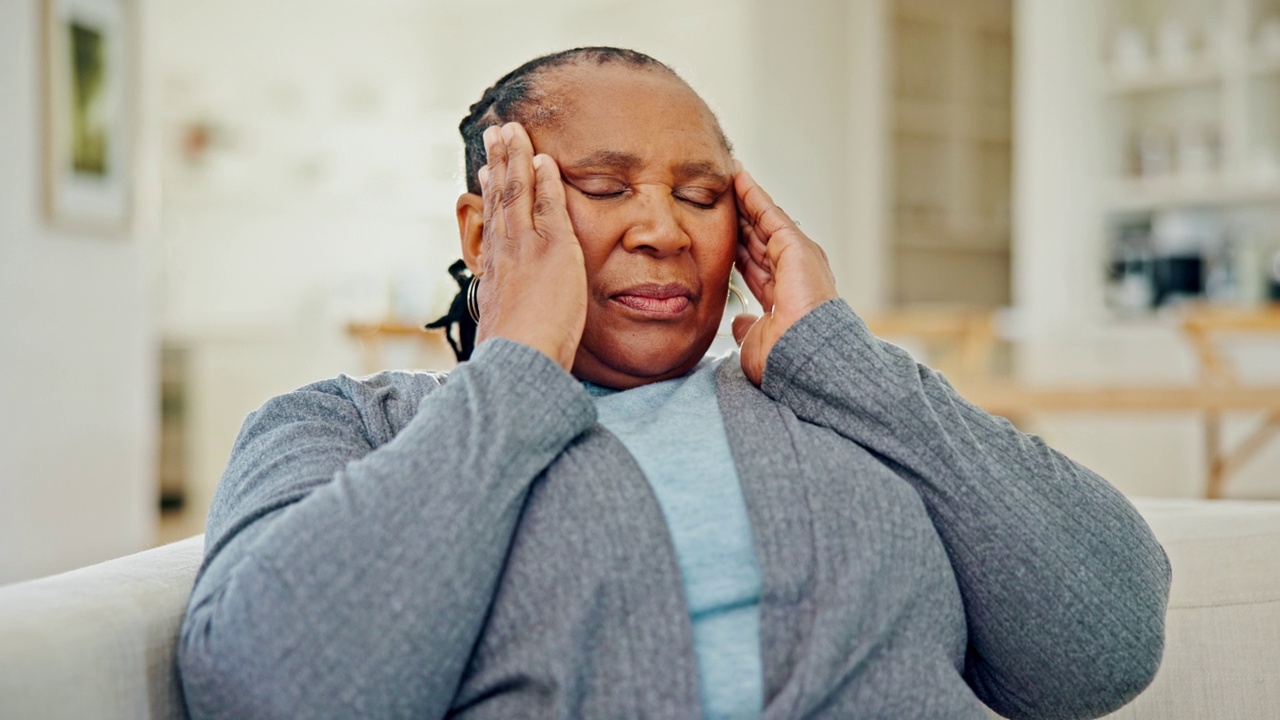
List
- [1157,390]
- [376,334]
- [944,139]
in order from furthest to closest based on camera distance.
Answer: [944,139], [376,334], [1157,390]

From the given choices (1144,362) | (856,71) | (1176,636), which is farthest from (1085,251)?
(1176,636)

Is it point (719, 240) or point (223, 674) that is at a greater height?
point (719, 240)

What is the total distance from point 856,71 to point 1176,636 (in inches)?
222

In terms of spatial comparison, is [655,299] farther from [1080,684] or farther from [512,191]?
[1080,684]

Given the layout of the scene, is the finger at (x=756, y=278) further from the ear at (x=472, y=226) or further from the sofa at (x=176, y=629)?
the sofa at (x=176, y=629)

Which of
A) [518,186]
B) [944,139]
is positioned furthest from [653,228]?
[944,139]

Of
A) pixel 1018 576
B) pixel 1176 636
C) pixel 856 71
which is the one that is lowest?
pixel 1176 636

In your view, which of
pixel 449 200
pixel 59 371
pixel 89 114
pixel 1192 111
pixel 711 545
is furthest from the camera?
pixel 1192 111

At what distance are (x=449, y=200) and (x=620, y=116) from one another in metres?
2.05

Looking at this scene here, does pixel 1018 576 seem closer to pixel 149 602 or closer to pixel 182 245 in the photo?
pixel 149 602

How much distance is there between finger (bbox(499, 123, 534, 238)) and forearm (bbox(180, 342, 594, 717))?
211mm

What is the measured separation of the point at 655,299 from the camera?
1.08 meters

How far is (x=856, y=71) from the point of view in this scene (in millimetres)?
6461

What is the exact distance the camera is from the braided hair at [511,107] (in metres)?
1.12
